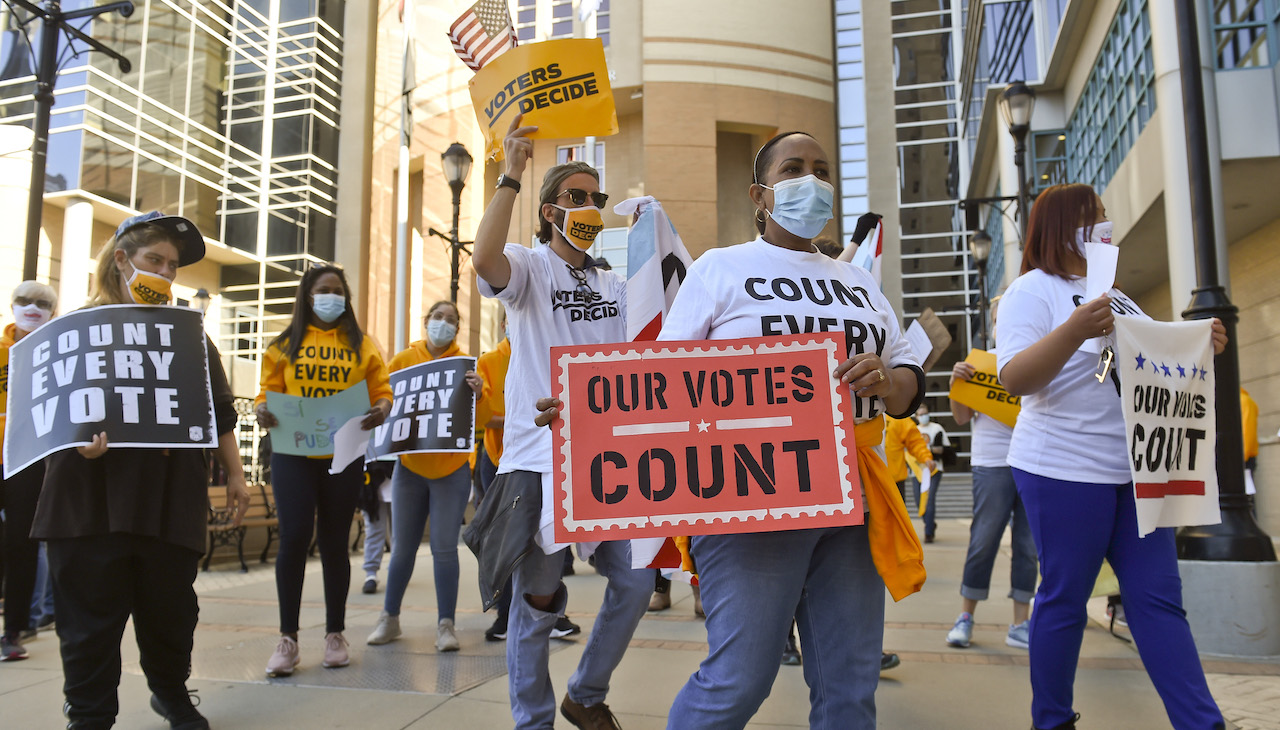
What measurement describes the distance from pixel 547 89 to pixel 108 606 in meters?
2.62

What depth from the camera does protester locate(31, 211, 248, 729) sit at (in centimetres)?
323

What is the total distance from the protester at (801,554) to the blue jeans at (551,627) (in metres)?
0.88

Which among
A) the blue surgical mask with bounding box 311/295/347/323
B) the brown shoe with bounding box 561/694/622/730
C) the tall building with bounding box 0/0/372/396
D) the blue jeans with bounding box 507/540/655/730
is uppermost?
the tall building with bounding box 0/0/372/396

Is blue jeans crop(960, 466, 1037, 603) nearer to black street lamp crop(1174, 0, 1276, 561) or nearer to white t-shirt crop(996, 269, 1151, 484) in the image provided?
black street lamp crop(1174, 0, 1276, 561)

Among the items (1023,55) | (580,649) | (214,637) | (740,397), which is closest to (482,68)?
(740,397)

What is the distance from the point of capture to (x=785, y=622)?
2316mm

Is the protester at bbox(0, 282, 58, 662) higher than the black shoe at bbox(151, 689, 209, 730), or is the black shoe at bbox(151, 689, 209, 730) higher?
the protester at bbox(0, 282, 58, 662)

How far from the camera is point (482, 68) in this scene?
385 centimetres

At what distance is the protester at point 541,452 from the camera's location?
126 inches

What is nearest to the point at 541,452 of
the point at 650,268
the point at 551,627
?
the point at 551,627

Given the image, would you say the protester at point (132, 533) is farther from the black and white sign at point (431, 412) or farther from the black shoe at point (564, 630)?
the black shoe at point (564, 630)

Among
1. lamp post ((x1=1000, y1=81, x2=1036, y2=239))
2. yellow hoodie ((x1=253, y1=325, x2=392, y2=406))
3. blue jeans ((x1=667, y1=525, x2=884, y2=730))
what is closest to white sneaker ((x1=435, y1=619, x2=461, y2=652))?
yellow hoodie ((x1=253, y1=325, x2=392, y2=406))

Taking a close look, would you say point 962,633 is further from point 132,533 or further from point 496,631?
point 132,533

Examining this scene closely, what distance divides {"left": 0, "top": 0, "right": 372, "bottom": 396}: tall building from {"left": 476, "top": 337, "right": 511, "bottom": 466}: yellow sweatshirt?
17977 millimetres
